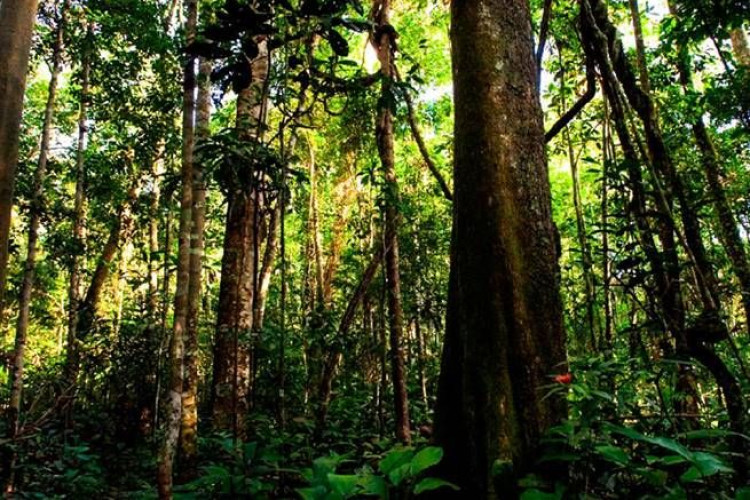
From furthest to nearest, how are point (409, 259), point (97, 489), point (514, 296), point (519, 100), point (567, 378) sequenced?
point (409, 259) → point (97, 489) → point (519, 100) → point (514, 296) → point (567, 378)

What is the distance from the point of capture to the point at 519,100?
2.76m

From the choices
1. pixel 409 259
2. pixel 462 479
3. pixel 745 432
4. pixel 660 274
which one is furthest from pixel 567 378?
pixel 409 259

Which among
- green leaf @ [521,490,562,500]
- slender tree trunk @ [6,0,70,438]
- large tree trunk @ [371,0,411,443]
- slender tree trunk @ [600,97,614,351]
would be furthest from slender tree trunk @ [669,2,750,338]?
slender tree trunk @ [6,0,70,438]

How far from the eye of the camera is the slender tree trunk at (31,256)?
5840mm

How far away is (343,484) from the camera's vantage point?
2271 millimetres

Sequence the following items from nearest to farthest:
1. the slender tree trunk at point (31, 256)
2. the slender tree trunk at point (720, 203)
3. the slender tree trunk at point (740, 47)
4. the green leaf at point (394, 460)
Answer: the green leaf at point (394, 460) < the slender tree trunk at point (31, 256) < the slender tree trunk at point (720, 203) < the slender tree trunk at point (740, 47)

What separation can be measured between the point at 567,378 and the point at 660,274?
1.32m

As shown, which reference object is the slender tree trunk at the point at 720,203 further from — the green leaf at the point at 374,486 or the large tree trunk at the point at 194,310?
the large tree trunk at the point at 194,310

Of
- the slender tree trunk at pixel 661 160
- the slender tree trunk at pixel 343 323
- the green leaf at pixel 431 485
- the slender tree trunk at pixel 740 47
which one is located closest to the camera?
the green leaf at pixel 431 485

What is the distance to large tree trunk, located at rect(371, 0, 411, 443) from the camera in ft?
15.6

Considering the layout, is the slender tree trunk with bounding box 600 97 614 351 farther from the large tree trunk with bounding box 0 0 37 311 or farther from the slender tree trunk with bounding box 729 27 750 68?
the slender tree trunk with bounding box 729 27 750 68

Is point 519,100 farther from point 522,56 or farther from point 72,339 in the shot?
point 72,339

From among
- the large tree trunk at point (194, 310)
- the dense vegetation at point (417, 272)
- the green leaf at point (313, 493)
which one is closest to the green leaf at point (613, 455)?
the dense vegetation at point (417, 272)

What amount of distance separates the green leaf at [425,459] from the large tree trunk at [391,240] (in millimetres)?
2468
